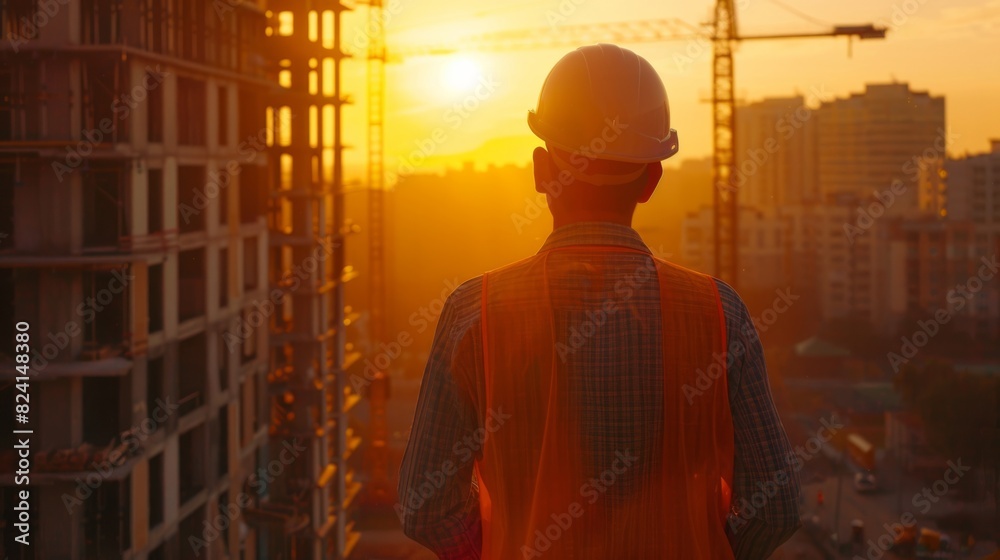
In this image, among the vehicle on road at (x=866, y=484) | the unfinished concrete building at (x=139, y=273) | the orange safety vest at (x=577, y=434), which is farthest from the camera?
the vehicle on road at (x=866, y=484)

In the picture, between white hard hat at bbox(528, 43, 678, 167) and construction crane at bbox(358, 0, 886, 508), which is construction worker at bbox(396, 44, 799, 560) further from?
construction crane at bbox(358, 0, 886, 508)

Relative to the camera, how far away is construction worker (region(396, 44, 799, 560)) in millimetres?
810

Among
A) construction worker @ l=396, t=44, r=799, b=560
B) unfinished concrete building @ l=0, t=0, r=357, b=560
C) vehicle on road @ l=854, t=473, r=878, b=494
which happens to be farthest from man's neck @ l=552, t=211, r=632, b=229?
vehicle on road @ l=854, t=473, r=878, b=494

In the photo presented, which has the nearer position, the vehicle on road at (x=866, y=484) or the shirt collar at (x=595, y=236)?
the shirt collar at (x=595, y=236)

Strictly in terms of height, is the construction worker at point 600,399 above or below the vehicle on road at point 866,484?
above

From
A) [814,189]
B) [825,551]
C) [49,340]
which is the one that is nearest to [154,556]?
[49,340]

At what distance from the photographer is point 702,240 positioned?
18.5 meters

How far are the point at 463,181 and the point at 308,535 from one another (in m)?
11.4

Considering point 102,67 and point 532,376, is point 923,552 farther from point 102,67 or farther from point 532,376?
point 532,376

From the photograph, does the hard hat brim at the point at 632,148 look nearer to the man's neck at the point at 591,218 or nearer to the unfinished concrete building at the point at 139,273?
the man's neck at the point at 591,218

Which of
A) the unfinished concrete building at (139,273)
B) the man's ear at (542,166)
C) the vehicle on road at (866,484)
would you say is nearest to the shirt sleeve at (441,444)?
the man's ear at (542,166)

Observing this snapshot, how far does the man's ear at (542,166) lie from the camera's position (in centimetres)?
87

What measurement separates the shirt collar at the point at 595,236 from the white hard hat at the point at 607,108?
2.2 inches

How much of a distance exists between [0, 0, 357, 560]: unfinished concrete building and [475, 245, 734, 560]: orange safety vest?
484cm
